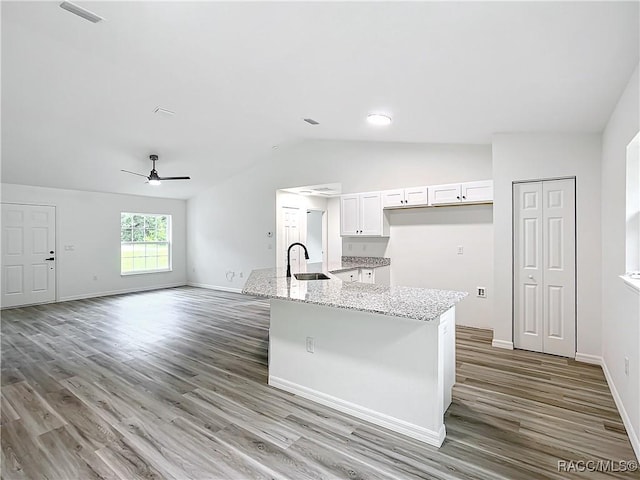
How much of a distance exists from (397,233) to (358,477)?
4.05 metres

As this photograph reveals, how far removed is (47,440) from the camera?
2256 millimetres

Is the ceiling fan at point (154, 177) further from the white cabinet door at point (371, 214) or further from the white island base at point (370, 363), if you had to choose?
the white island base at point (370, 363)

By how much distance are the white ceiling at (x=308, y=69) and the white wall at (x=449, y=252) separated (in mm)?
1122

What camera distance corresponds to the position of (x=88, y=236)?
7.37 meters

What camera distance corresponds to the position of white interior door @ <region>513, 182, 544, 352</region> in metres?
3.87

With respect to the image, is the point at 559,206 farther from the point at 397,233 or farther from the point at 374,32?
the point at 374,32

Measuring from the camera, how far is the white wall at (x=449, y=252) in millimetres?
4807

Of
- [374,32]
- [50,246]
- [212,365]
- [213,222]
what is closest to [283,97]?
[374,32]

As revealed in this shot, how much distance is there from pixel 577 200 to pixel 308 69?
3.01m

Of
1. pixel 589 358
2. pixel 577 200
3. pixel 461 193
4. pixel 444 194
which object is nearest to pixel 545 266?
pixel 577 200

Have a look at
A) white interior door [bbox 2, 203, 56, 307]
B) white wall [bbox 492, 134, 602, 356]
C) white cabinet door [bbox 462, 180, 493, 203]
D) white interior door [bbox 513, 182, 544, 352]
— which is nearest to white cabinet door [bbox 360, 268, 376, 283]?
white cabinet door [bbox 462, 180, 493, 203]

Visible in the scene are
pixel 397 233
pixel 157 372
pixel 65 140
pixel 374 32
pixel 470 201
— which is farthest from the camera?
pixel 397 233

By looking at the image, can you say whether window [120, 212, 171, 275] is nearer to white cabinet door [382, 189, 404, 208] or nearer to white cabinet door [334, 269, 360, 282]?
white cabinet door [334, 269, 360, 282]

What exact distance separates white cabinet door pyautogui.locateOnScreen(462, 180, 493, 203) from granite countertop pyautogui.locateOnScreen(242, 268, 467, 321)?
2.34 m
